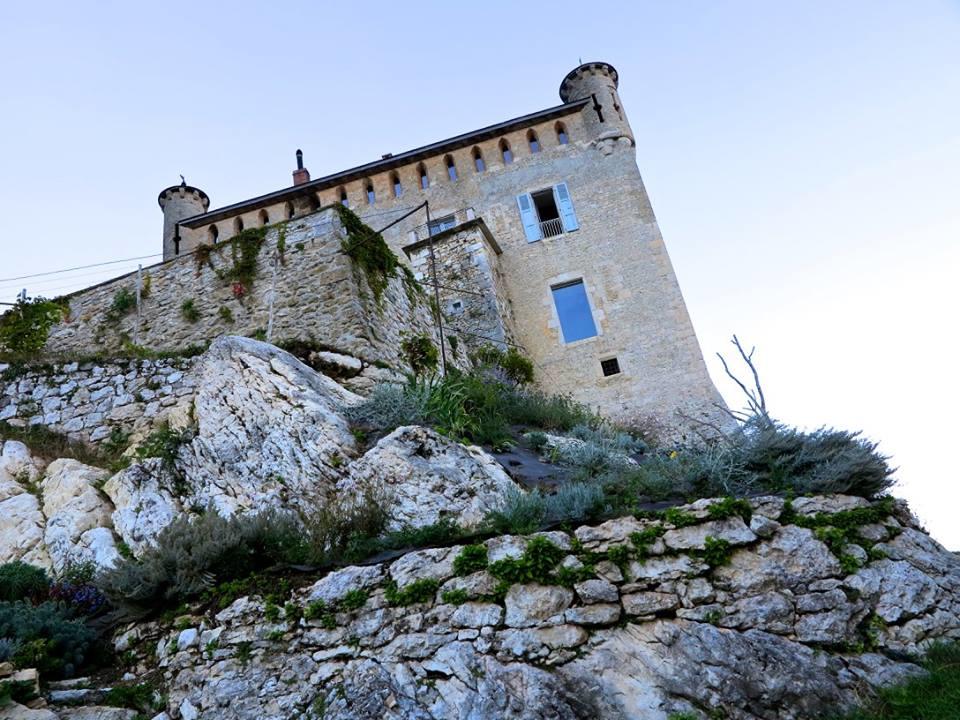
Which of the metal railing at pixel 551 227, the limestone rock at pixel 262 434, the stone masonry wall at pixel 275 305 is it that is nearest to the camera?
the limestone rock at pixel 262 434

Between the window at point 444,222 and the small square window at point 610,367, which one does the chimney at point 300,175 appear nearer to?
the window at point 444,222

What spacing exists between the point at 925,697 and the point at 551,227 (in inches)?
547

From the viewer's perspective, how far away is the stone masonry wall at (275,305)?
9625mm

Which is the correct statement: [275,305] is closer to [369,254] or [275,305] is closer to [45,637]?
[369,254]

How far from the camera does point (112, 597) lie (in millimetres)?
5090

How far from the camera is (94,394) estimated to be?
28.9 ft

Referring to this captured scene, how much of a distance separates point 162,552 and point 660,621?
3689 millimetres

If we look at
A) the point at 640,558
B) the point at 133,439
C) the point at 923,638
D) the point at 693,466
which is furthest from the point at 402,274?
the point at 923,638

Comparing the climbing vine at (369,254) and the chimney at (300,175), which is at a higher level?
the chimney at (300,175)

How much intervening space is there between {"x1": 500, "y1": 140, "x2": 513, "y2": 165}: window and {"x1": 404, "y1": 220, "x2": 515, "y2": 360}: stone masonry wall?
2.72m

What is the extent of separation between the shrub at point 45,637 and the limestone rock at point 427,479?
7.32 feet

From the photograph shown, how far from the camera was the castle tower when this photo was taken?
18609mm

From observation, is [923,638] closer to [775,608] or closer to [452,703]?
[775,608]

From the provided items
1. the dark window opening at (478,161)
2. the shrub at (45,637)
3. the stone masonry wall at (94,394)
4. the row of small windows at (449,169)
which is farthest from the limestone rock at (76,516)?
the dark window opening at (478,161)
